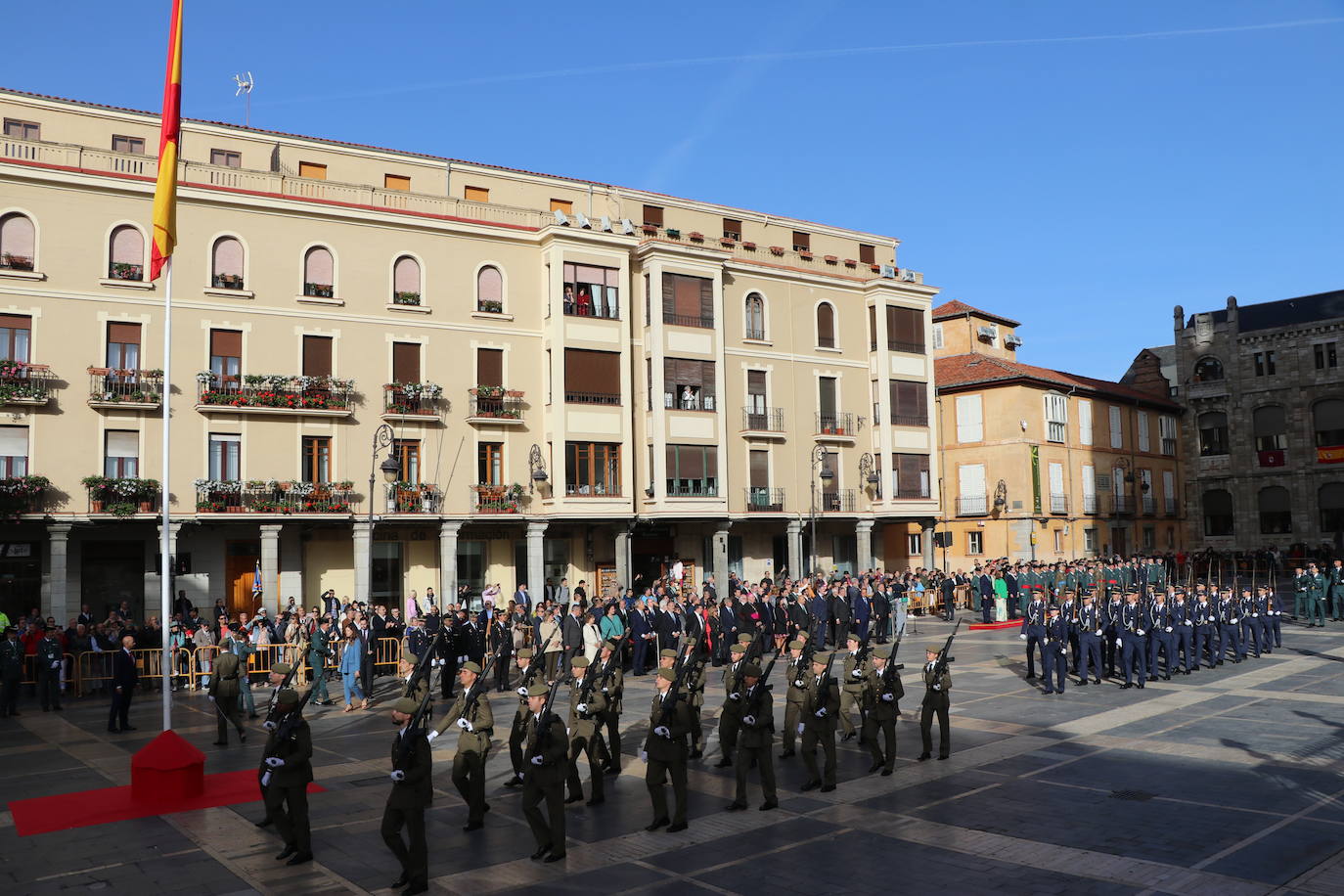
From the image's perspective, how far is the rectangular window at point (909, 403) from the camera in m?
43.8

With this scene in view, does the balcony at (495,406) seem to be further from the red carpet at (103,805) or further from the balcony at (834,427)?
the red carpet at (103,805)

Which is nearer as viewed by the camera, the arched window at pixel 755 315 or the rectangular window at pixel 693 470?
the rectangular window at pixel 693 470

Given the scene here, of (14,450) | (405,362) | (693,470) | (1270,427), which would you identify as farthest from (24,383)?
(1270,427)

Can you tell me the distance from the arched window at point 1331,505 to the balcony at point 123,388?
60825mm

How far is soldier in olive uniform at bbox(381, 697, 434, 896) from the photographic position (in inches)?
382

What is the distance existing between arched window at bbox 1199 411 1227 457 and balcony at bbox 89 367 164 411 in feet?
195

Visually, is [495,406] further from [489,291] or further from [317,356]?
[317,356]

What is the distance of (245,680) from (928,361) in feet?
109

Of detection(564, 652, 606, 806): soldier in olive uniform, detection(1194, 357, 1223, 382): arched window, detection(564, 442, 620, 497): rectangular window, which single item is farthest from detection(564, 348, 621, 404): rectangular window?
detection(1194, 357, 1223, 382): arched window

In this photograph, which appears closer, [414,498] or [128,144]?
[414,498]

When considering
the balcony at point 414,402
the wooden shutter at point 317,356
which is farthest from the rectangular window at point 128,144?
the balcony at point 414,402

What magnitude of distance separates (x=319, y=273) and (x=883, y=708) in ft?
82.6

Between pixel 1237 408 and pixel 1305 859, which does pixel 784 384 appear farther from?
pixel 1237 408

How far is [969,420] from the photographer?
51562 mm
